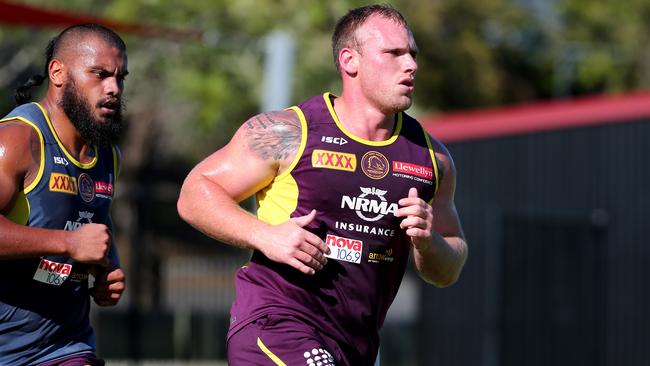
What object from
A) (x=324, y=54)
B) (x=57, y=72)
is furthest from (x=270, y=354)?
(x=324, y=54)

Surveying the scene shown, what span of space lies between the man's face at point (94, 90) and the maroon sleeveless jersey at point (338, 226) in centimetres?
80

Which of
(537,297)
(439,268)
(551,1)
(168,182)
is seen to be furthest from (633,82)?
(439,268)

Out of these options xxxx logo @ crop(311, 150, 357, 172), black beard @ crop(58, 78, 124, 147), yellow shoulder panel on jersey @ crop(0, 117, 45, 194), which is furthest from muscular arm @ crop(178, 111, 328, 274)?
Answer: yellow shoulder panel on jersey @ crop(0, 117, 45, 194)

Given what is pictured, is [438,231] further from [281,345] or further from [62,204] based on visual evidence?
[62,204]

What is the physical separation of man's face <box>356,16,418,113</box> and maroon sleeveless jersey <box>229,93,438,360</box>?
21cm

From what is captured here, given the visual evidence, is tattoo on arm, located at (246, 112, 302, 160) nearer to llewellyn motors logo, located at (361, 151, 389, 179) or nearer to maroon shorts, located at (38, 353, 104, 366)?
llewellyn motors logo, located at (361, 151, 389, 179)

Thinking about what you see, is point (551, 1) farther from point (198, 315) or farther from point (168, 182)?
point (198, 315)

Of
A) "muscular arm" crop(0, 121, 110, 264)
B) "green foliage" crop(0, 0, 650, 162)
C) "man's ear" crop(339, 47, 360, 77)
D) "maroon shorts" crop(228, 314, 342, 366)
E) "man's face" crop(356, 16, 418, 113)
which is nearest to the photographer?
"muscular arm" crop(0, 121, 110, 264)

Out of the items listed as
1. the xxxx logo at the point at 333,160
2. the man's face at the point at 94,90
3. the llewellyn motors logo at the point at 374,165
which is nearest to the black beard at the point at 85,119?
the man's face at the point at 94,90

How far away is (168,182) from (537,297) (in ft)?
29.0

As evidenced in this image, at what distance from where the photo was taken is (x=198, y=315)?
1673 cm

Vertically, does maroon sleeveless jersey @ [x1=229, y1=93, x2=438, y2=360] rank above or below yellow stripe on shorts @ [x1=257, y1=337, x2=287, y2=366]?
above

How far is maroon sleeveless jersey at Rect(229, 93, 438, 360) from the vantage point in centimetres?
548

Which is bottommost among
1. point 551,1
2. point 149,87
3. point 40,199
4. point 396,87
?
point 40,199
